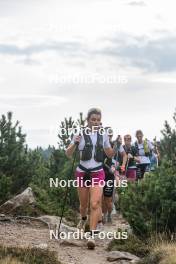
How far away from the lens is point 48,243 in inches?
365

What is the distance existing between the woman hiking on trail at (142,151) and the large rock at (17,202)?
3284 millimetres

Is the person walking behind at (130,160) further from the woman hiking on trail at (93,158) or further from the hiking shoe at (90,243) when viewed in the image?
the hiking shoe at (90,243)

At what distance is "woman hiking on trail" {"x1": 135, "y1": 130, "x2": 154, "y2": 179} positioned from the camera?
14.6 meters

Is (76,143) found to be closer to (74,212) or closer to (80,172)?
(80,172)

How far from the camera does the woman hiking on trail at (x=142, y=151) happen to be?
14.6 m

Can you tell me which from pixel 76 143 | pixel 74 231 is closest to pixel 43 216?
pixel 74 231

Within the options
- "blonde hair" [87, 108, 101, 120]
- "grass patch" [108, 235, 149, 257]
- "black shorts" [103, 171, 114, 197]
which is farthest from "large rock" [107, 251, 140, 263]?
"black shorts" [103, 171, 114, 197]

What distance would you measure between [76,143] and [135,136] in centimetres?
565

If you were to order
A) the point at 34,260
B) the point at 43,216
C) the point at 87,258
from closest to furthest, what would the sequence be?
the point at 34,260
the point at 87,258
the point at 43,216

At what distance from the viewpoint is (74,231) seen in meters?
10.4

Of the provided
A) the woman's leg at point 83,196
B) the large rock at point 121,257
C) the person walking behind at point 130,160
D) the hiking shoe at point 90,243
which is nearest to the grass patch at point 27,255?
the large rock at point 121,257

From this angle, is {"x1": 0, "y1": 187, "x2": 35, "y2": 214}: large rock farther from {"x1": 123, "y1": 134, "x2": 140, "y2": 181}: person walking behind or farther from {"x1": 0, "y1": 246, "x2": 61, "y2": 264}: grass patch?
{"x1": 0, "y1": 246, "x2": 61, "y2": 264}: grass patch

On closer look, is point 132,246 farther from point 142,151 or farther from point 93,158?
point 142,151

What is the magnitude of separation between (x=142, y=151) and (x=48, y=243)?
583cm
